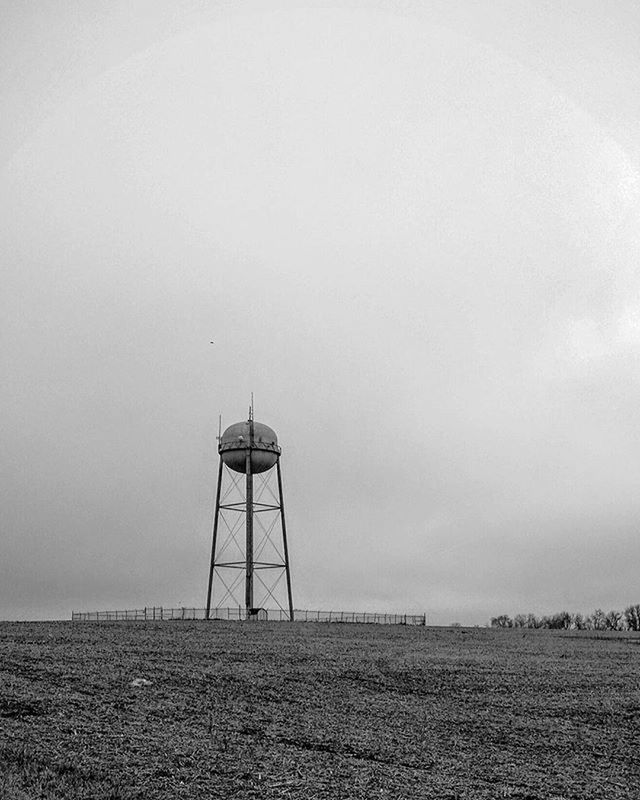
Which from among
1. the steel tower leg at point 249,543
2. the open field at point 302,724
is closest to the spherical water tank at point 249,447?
the steel tower leg at point 249,543

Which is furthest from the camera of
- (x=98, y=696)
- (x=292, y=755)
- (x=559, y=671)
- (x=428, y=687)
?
(x=559, y=671)

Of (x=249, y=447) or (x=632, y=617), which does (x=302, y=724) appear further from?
(x=632, y=617)

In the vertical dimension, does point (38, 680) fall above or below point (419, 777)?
above

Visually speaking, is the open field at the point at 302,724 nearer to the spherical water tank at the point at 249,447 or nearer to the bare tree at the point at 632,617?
the spherical water tank at the point at 249,447

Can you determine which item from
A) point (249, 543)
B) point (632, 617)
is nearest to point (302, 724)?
point (249, 543)

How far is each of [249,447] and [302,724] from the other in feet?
144

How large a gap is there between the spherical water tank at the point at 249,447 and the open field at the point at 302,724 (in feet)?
105

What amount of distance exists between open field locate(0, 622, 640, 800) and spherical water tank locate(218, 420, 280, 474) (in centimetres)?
3211

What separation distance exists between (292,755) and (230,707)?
3416 millimetres

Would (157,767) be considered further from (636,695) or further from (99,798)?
(636,695)

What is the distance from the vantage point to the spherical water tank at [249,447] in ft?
200

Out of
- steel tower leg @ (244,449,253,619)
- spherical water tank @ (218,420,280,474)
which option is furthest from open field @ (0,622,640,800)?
spherical water tank @ (218,420,280,474)

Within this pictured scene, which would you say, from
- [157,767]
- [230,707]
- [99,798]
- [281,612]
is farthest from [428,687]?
[281,612]

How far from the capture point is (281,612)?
56.1 meters
